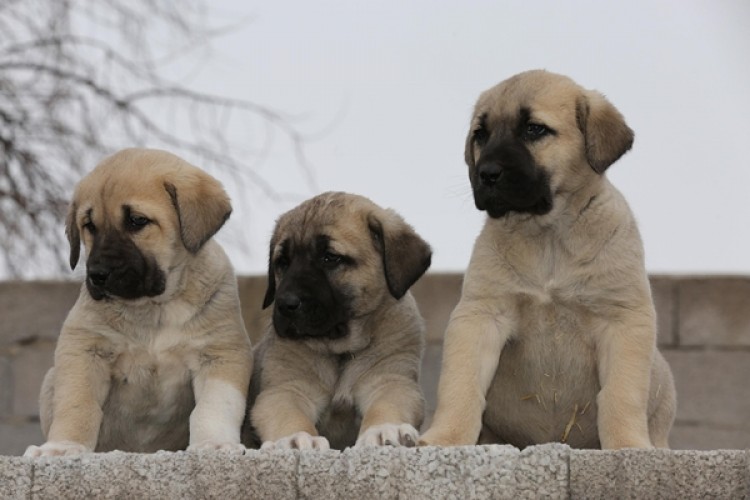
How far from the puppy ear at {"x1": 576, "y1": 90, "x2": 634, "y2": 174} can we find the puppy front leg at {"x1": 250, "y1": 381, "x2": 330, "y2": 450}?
169 cm

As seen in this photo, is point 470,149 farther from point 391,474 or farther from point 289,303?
point 391,474

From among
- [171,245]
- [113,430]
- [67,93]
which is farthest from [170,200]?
[67,93]

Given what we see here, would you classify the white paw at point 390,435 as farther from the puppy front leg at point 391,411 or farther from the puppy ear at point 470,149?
the puppy ear at point 470,149

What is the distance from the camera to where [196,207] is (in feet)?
20.8

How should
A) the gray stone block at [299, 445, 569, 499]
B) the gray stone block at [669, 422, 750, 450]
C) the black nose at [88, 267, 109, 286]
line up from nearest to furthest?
the gray stone block at [299, 445, 569, 499] < the black nose at [88, 267, 109, 286] < the gray stone block at [669, 422, 750, 450]

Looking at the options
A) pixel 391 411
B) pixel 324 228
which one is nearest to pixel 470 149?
pixel 324 228

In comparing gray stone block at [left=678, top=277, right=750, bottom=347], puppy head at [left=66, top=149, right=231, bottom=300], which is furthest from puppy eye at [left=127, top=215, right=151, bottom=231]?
gray stone block at [left=678, top=277, right=750, bottom=347]

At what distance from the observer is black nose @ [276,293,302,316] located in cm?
A: 605

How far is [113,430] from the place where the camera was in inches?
253

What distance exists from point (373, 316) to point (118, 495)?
231cm

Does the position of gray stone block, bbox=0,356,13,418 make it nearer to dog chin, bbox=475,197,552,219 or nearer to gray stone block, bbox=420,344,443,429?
gray stone block, bbox=420,344,443,429

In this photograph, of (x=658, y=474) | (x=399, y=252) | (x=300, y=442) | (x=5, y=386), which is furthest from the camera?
(x=5, y=386)

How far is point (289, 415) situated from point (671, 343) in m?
3.55

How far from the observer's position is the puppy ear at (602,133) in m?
6.01
